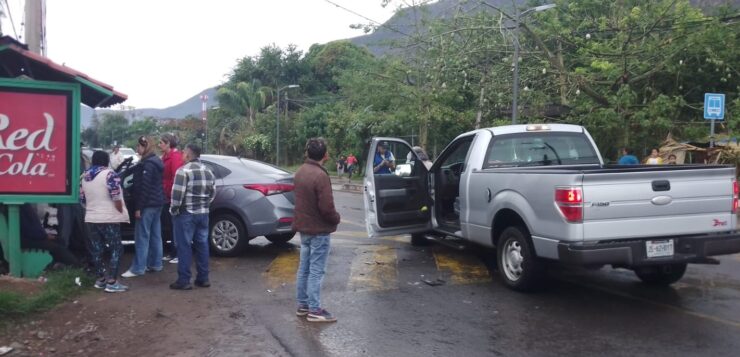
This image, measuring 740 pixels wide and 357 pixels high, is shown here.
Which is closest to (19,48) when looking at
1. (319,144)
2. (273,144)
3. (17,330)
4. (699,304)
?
(17,330)

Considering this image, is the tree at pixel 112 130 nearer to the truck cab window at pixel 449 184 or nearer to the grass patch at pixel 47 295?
the truck cab window at pixel 449 184

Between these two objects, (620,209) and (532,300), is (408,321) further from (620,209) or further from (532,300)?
(620,209)

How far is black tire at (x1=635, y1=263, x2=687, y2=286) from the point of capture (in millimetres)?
7219

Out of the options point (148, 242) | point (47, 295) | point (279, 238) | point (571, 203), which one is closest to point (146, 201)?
point (148, 242)

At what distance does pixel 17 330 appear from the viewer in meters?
5.62

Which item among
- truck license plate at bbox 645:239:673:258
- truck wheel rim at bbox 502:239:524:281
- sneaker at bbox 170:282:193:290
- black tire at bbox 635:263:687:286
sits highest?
truck license plate at bbox 645:239:673:258

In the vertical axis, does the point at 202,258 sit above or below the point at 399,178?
below

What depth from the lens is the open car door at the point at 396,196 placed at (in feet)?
29.2

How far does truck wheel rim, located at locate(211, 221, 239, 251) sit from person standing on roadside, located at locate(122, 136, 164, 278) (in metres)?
1.21

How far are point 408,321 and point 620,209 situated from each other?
2265 mm

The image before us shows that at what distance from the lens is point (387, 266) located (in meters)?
8.73

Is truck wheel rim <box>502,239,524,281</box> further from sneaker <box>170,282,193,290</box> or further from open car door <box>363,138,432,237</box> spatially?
sneaker <box>170,282,193,290</box>

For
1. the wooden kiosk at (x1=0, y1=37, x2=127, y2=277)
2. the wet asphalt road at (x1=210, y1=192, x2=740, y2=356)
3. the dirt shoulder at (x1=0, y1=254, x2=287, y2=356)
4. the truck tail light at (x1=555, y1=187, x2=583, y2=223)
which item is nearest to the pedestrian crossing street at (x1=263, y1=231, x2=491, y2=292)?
the wet asphalt road at (x1=210, y1=192, x2=740, y2=356)

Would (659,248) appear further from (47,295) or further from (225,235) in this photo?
(47,295)
